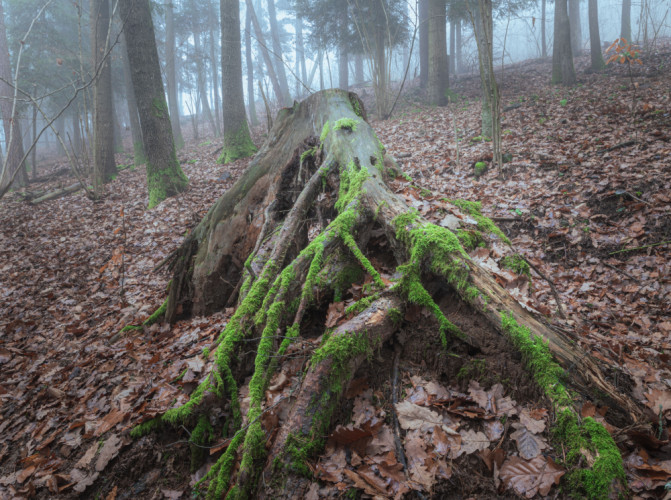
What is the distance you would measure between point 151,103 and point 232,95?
11.5ft

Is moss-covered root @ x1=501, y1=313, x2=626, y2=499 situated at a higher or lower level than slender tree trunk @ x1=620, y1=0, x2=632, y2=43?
lower

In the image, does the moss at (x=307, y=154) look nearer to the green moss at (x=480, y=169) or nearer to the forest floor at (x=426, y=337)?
the forest floor at (x=426, y=337)

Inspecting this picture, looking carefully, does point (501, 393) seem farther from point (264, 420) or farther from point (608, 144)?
point (608, 144)

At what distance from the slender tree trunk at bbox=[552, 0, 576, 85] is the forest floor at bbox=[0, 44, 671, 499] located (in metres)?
2.26

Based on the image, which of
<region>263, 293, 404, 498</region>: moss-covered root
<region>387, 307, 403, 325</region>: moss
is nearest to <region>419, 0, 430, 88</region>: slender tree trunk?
<region>387, 307, 403, 325</region>: moss

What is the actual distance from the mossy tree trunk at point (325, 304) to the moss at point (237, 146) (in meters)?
7.95

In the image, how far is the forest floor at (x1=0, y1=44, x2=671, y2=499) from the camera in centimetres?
177

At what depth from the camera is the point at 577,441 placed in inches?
62.4

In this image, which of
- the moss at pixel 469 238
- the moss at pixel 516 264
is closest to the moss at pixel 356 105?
the moss at pixel 469 238

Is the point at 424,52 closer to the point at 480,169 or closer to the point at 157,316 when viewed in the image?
the point at 480,169

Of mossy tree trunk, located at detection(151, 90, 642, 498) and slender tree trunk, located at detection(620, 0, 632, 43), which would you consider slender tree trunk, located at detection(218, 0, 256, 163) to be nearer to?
mossy tree trunk, located at detection(151, 90, 642, 498)

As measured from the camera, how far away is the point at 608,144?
20.4 feet

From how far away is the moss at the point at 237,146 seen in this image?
460 inches

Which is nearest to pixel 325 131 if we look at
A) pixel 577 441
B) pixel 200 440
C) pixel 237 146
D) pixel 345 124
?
pixel 345 124
